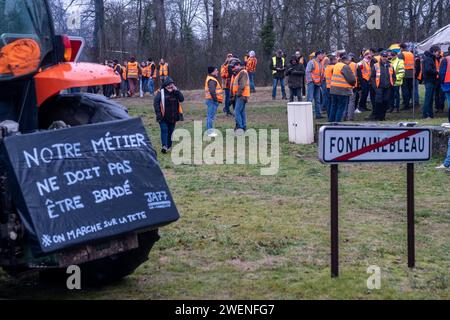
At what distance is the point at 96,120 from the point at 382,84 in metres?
14.0

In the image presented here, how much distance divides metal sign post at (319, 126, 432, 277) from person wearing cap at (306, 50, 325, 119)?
14130 millimetres

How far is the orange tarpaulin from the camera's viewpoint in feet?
18.8

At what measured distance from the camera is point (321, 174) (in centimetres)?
1224

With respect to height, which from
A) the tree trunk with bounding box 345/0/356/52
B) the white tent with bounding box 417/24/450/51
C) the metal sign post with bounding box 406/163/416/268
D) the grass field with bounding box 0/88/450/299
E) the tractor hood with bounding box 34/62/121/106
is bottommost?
the grass field with bounding box 0/88/450/299

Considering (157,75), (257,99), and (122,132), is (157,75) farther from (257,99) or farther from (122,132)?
(122,132)

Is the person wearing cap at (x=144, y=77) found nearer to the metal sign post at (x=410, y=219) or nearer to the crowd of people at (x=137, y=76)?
the crowd of people at (x=137, y=76)

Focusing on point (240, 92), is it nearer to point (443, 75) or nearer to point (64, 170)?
point (443, 75)

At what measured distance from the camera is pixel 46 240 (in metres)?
4.85

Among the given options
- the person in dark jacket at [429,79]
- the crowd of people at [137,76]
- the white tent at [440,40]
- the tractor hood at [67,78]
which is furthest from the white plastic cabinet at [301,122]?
the crowd of people at [137,76]

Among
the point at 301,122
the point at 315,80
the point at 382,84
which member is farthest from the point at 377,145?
the point at 315,80

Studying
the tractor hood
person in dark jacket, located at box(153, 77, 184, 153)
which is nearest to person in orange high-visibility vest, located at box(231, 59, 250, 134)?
person in dark jacket, located at box(153, 77, 184, 153)

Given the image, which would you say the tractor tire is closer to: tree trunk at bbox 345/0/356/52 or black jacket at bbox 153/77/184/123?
black jacket at bbox 153/77/184/123

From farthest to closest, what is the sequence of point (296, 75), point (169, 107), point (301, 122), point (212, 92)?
point (296, 75) → point (212, 92) → point (301, 122) → point (169, 107)

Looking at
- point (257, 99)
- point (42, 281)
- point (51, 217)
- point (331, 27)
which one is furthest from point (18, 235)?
point (331, 27)
